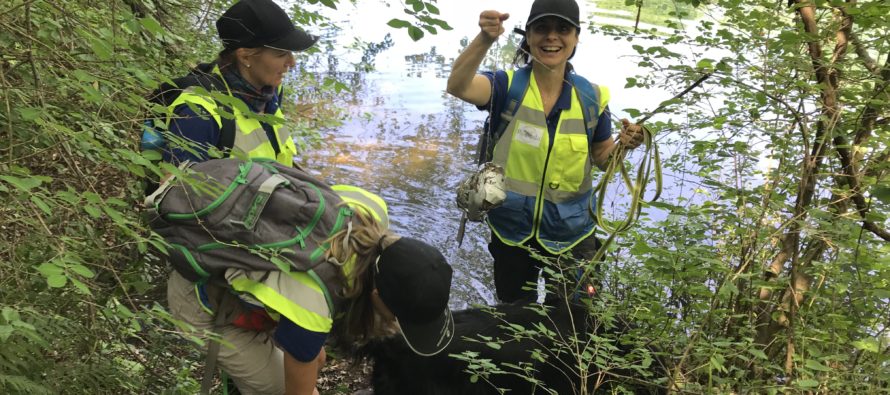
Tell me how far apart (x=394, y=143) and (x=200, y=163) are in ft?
21.5

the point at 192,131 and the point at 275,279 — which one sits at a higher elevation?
the point at 192,131

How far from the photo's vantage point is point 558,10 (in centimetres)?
280

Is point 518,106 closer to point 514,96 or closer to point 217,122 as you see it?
point 514,96

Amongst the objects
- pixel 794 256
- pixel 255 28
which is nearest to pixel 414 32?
pixel 255 28

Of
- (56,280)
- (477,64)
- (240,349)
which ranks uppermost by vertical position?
(477,64)

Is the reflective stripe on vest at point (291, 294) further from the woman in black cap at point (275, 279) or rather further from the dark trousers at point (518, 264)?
the dark trousers at point (518, 264)

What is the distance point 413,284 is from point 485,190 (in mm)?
983

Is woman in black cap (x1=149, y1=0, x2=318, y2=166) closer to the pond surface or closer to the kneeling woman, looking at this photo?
the kneeling woman

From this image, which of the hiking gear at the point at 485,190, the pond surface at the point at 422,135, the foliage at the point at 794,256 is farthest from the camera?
the pond surface at the point at 422,135

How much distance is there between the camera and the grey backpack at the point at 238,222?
191cm

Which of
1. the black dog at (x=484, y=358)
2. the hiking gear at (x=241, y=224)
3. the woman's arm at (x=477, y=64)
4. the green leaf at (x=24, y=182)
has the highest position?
the woman's arm at (x=477, y=64)

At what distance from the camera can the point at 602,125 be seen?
119 inches

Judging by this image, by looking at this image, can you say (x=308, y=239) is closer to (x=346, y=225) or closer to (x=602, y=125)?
(x=346, y=225)

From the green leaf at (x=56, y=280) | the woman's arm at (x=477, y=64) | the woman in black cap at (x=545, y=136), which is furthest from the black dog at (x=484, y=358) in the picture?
the green leaf at (x=56, y=280)
